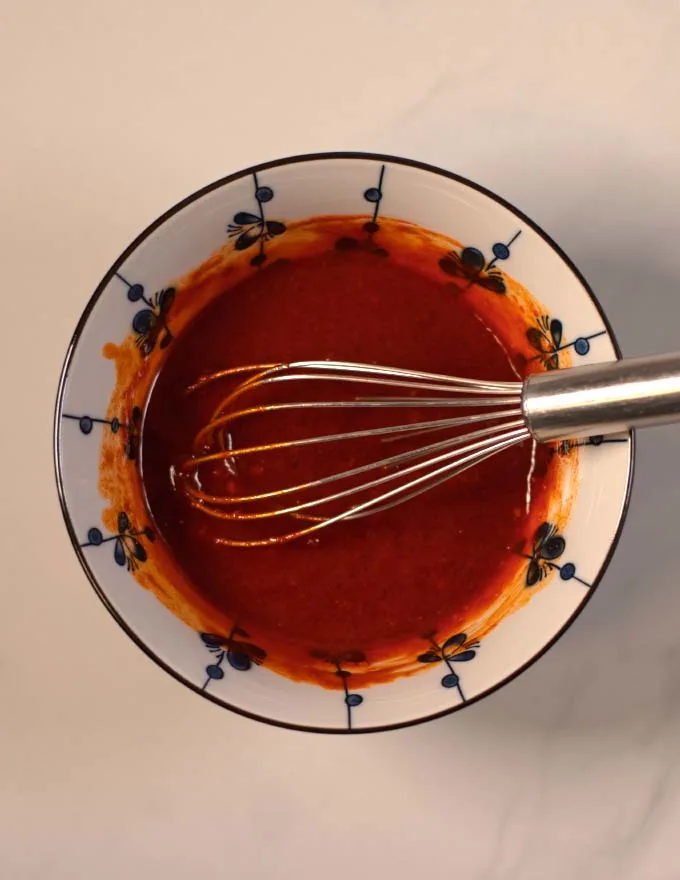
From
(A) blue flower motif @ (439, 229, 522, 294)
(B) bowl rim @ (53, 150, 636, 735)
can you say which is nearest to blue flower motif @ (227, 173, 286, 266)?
(B) bowl rim @ (53, 150, 636, 735)

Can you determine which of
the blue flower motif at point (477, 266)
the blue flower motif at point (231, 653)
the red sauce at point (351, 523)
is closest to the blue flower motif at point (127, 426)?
the red sauce at point (351, 523)

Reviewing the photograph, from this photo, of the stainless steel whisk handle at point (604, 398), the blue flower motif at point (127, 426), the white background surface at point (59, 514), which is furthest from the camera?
the white background surface at point (59, 514)

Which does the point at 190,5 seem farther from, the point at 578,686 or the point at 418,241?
the point at 578,686

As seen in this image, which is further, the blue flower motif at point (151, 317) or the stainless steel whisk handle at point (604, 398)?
the blue flower motif at point (151, 317)

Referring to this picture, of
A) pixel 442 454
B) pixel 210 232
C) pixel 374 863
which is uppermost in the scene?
pixel 210 232

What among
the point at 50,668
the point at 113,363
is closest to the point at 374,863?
the point at 50,668

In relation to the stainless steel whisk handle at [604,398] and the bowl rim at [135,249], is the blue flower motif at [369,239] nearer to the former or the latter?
the bowl rim at [135,249]

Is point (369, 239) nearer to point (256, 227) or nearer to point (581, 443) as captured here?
point (256, 227)
